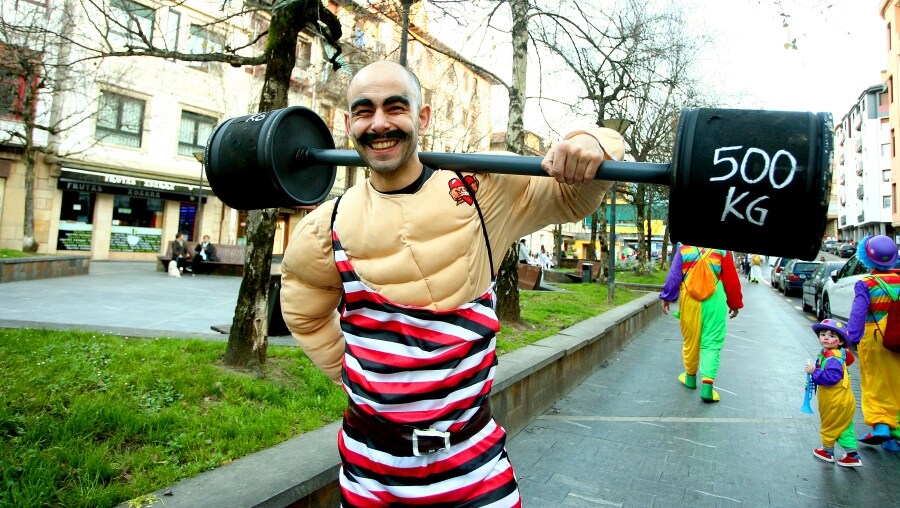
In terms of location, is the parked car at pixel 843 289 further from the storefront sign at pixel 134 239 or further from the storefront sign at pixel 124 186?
→ the storefront sign at pixel 134 239

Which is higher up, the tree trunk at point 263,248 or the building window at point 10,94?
the building window at point 10,94

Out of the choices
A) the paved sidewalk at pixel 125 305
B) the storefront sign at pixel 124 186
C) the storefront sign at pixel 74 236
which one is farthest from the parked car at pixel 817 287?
the storefront sign at pixel 74 236

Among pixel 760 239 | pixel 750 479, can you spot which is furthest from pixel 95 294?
pixel 760 239

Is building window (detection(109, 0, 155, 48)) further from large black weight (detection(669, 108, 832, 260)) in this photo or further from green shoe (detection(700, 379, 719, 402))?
green shoe (detection(700, 379, 719, 402))

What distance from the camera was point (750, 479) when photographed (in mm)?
4035

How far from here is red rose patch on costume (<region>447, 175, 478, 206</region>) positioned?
72.7 inches

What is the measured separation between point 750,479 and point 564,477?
4.29ft

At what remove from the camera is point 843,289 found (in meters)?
12.6

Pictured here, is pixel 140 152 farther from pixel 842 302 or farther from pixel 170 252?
pixel 842 302

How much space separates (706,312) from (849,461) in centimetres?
223

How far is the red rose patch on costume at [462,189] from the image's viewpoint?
185 cm

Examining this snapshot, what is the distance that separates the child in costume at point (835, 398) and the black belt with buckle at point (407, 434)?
3.79 meters

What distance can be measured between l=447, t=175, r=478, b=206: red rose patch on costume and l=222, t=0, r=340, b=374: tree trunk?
3.38 meters

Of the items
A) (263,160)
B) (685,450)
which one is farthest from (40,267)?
(263,160)
